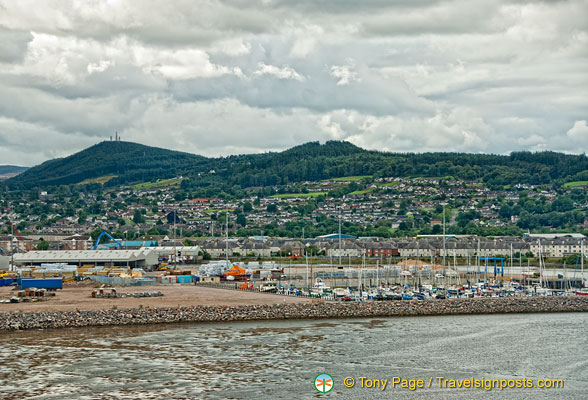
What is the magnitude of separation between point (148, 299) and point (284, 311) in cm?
1050

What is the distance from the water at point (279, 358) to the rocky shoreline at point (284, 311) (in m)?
1.39

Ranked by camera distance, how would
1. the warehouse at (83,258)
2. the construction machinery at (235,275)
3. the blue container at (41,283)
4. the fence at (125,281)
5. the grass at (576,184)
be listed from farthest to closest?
the grass at (576,184) < the warehouse at (83,258) < the construction machinery at (235,275) < the fence at (125,281) < the blue container at (41,283)

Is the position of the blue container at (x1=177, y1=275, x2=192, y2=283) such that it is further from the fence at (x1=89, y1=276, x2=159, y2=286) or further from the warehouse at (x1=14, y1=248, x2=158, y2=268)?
the warehouse at (x1=14, y1=248, x2=158, y2=268)

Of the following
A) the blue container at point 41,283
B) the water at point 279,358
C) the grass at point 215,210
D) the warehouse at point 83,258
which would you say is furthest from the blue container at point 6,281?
the grass at point 215,210

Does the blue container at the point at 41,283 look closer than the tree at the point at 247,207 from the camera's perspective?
Yes

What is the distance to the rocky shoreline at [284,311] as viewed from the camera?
137ft

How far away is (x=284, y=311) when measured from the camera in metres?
46.4

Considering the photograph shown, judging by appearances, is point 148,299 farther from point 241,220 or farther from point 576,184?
point 576,184

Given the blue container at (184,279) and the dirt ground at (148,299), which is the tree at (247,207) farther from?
the dirt ground at (148,299)

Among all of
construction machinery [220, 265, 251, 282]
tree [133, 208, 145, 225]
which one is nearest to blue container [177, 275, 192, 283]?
construction machinery [220, 265, 251, 282]

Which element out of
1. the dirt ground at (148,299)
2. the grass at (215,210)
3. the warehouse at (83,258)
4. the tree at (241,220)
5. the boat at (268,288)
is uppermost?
the grass at (215,210)

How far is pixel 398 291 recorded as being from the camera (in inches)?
2271

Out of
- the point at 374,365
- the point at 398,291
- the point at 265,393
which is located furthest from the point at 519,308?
the point at 265,393

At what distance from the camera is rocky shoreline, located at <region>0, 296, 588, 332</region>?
137 feet
